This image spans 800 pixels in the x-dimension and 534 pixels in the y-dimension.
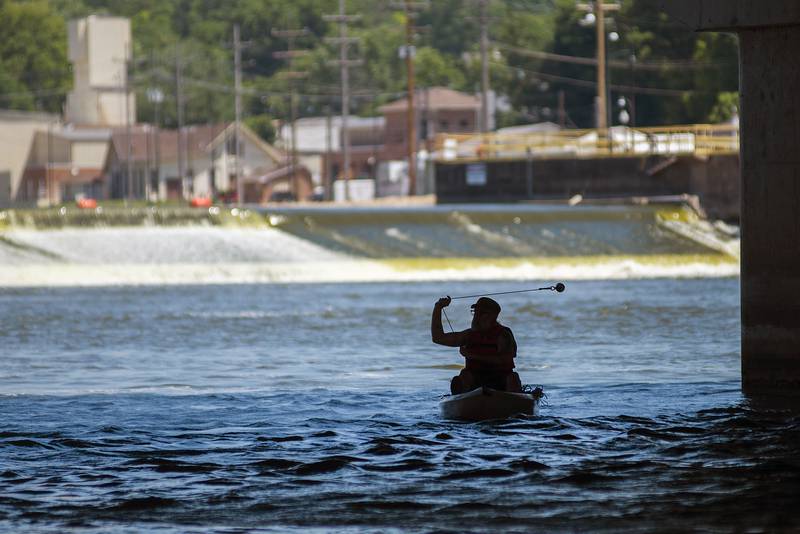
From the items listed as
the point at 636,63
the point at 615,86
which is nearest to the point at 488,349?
the point at 636,63

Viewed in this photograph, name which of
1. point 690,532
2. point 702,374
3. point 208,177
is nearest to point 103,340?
point 702,374

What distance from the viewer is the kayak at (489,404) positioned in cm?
1530

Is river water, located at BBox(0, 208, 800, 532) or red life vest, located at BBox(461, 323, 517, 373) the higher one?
red life vest, located at BBox(461, 323, 517, 373)

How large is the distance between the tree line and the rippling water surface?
213ft

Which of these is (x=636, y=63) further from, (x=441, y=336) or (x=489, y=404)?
(x=489, y=404)

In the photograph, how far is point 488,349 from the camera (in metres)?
15.3

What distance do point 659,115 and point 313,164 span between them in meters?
36.7

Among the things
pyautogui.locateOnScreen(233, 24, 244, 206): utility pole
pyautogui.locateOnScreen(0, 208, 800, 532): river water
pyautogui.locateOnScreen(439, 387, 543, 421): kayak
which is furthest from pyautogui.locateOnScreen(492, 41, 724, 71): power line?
pyautogui.locateOnScreen(439, 387, 543, 421): kayak

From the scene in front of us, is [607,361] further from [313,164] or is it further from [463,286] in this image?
[313,164]

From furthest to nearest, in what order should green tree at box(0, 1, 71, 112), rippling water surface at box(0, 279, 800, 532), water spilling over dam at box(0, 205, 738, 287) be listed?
green tree at box(0, 1, 71, 112), water spilling over dam at box(0, 205, 738, 287), rippling water surface at box(0, 279, 800, 532)

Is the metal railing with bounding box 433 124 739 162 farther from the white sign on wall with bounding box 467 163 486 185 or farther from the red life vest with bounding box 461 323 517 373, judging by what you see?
the red life vest with bounding box 461 323 517 373

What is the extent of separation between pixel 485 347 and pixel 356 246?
101 ft

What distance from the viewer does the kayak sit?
15.3 meters

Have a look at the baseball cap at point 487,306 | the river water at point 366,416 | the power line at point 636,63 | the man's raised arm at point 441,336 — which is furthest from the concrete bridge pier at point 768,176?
the power line at point 636,63
